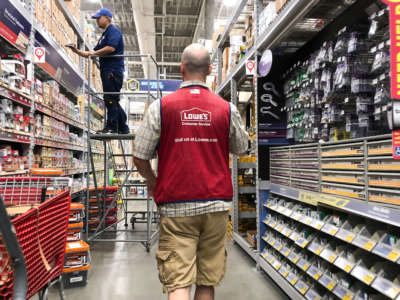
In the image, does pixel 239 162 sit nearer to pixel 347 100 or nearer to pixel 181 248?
pixel 347 100

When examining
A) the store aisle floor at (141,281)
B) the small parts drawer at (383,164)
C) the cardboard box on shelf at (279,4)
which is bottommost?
the store aisle floor at (141,281)

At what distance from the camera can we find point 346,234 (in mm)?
2076

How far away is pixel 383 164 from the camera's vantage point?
5.89 feet

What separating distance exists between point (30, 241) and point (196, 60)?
1.21m

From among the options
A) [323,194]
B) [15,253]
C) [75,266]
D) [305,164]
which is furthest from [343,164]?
[75,266]

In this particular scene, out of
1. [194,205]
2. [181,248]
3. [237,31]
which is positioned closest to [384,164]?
[194,205]

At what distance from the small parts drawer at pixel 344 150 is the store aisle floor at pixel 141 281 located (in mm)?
1391

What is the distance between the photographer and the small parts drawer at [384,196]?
170 cm

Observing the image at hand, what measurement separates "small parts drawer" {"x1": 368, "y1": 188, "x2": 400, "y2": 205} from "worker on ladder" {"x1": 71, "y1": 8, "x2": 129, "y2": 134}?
3.39 meters

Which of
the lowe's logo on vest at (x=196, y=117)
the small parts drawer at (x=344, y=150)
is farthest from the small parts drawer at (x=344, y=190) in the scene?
the lowe's logo on vest at (x=196, y=117)

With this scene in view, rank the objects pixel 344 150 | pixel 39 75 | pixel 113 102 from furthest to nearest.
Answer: pixel 39 75 → pixel 113 102 → pixel 344 150

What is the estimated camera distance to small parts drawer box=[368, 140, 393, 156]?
1.74 m

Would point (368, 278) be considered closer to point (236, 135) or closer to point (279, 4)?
point (236, 135)

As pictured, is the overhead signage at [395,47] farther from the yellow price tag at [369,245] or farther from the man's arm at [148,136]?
the man's arm at [148,136]
